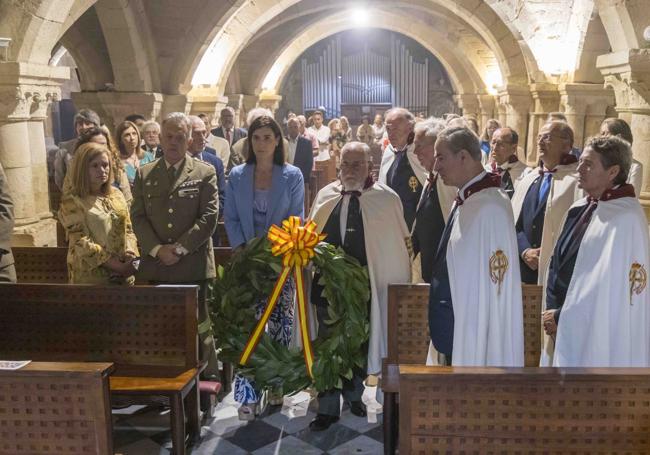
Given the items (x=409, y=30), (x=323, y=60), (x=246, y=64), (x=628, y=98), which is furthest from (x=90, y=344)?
(x=323, y=60)

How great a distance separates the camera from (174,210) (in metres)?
3.42

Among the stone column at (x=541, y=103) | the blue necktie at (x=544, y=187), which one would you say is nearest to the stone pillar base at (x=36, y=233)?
the blue necktie at (x=544, y=187)

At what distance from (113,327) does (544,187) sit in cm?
252

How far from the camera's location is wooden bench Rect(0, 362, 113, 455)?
7.13 feet

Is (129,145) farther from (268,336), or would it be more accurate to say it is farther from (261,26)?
(261,26)

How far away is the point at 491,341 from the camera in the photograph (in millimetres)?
2340

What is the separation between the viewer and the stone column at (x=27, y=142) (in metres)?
4.64

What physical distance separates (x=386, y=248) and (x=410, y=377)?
1260 mm

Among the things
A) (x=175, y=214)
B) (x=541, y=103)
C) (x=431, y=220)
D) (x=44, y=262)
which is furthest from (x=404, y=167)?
(x=541, y=103)

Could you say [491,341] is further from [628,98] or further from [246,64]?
[246,64]

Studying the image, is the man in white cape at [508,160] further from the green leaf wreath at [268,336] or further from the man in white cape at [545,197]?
the green leaf wreath at [268,336]

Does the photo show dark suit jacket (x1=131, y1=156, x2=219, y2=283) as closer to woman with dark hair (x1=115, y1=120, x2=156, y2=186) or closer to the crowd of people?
the crowd of people

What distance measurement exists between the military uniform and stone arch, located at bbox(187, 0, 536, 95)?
5640mm

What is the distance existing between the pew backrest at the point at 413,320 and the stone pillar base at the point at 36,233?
10.3ft
